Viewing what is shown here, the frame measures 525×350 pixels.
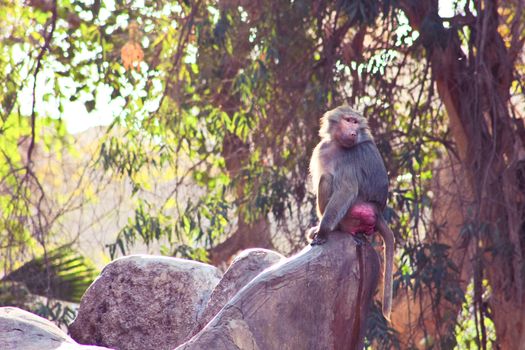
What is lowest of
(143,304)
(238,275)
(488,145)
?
(143,304)

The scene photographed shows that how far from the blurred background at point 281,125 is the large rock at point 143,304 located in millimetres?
1213

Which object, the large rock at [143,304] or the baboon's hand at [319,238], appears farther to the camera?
the large rock at [143,304]

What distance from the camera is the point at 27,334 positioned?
502cm

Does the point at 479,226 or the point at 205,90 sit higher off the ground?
the point at 205,90

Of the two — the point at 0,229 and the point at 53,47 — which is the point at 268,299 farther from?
the point at 53,47

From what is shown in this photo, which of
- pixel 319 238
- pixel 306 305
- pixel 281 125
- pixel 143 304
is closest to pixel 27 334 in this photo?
pixel 306 305

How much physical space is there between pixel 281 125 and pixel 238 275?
284 centimetres

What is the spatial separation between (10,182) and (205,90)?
1914 millimetres

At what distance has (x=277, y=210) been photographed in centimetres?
863

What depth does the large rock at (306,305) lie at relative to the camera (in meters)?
4.73

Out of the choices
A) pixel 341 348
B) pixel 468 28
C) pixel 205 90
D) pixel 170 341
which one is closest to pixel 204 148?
pixel 205 90

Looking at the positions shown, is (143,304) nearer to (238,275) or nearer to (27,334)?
(238,275)

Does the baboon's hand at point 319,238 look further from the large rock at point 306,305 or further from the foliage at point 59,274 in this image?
the foliage at point 59,274

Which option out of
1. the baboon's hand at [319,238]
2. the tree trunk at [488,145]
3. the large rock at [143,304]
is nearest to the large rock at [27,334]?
the baboon's hand at [319,238]
